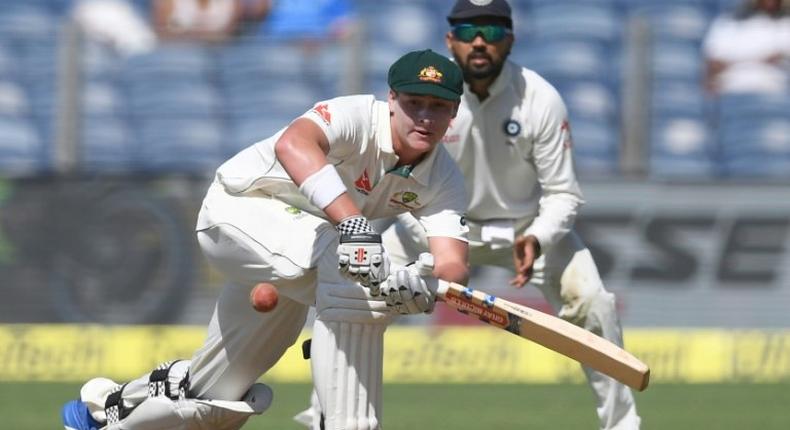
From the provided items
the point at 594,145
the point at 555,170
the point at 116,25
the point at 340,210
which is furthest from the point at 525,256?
the point at 116,25

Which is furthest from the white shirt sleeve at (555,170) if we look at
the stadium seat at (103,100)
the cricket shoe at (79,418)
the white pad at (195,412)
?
the stadium seat at (103,100)

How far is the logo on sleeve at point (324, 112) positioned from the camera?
433 centimetres

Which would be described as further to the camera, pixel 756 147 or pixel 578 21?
pixel 578 21

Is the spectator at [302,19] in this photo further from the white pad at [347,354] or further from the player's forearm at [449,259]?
the white pad at [347,354]

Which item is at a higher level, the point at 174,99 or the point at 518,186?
the point at 518,186

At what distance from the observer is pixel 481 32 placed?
556cm

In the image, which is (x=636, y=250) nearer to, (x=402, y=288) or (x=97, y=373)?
(x=97, y=373)

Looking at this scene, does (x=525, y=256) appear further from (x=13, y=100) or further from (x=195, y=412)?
(x=13, y=100)

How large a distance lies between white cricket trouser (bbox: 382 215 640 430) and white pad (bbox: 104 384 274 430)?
3.96 ft

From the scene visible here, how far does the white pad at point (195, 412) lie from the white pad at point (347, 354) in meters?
0.50

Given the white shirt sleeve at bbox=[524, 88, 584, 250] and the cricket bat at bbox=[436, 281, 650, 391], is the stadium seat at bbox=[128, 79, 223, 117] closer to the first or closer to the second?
the white shirt sleeve at bbox=[524, 88, 584, 250]

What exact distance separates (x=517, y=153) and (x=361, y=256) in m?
1.90

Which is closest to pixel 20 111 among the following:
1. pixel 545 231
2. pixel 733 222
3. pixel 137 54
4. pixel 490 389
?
pixel 137 54

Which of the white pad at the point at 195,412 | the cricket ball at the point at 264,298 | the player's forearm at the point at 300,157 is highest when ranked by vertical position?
the player's forearm at the point at 300,157
